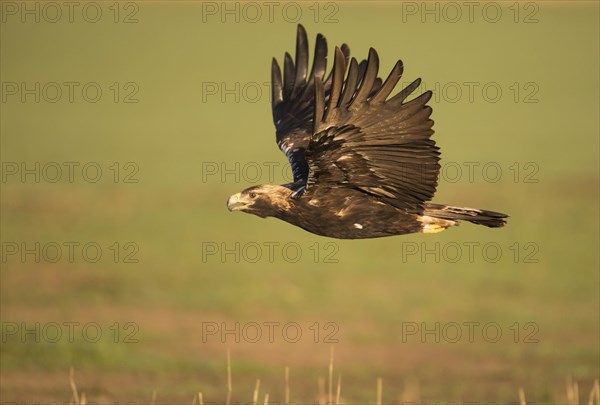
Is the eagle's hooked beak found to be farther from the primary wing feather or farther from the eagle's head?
the primary wing feather

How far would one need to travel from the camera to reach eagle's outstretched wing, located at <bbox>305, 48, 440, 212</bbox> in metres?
8.93

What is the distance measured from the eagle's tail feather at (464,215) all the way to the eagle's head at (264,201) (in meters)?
0.97

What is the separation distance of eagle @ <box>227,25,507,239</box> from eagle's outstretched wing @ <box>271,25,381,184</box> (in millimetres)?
1654

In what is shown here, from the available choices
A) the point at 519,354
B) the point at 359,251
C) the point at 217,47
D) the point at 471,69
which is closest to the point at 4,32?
the point at 217,47

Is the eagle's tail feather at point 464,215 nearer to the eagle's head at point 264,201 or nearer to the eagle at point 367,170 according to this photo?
the eagle at point 367,170

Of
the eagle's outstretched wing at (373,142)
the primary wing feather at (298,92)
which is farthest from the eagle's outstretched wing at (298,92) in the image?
the eagle's outstretched wing at (373,142)

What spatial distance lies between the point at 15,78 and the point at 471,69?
15352mm

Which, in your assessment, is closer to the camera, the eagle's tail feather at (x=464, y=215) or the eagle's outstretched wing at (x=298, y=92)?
the eagle's tail feather at (x=464, y=215)

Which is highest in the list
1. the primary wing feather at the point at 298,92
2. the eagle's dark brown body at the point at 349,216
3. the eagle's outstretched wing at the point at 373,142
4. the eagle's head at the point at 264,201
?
the primary wing feather at the point at 298,92

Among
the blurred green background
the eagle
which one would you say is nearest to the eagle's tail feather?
the eagle

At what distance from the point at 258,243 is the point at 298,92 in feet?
48.0

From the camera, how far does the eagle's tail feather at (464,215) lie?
923cm

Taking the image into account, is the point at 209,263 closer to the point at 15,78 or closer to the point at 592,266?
the point at 592,266

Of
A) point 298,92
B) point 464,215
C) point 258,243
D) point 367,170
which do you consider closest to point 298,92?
point 298,92
